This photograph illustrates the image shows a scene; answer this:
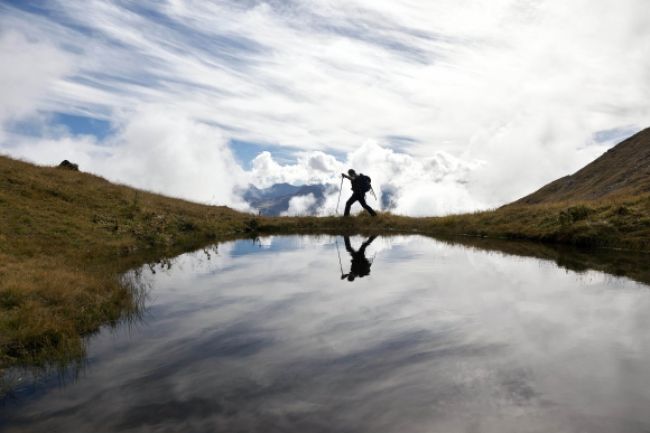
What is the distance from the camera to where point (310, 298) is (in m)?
15.2

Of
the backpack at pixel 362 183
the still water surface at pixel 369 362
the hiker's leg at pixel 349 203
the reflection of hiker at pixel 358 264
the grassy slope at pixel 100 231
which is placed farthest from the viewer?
the hiker's leg at pixel 349 203

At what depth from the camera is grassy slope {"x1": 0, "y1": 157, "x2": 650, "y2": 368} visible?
11.3m

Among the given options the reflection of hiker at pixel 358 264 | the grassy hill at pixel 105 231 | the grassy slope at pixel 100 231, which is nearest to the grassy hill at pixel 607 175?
the grassy hill at pixel 105 231

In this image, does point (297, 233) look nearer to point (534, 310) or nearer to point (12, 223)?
point (12, 223)

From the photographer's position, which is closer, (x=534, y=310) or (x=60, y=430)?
(x=60, y=430)

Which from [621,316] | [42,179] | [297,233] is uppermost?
[42,179]

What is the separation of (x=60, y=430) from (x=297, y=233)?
35.6 meters

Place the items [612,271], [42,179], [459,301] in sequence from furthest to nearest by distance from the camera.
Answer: [42,179], [612,271], [459,301]

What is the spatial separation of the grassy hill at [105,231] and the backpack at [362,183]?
185 inches

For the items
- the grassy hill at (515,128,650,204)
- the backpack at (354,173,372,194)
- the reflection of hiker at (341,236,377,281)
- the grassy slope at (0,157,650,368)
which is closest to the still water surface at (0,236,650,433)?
the grassy slope at (0,157,650,368)

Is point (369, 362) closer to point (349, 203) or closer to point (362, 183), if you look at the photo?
point (362, 183)

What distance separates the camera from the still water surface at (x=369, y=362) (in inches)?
275

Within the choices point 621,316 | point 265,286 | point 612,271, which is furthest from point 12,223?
point 612,271

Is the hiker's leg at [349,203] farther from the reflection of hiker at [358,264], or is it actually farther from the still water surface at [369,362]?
the still water surface at [369,362]
